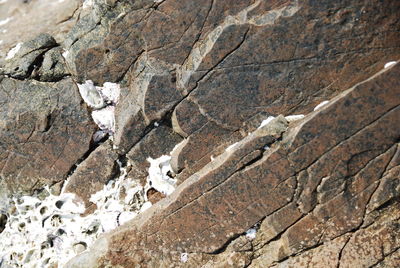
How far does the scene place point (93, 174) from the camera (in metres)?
5.29

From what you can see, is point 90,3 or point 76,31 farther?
point 90,3

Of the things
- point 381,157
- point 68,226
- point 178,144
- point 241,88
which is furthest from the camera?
point 68,226

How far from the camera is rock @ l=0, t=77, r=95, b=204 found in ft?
17.0

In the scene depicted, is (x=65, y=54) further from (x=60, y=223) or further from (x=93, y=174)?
(x=60, y=223)

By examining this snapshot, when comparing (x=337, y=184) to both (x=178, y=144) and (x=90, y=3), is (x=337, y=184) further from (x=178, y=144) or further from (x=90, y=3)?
(x=90, y=3)

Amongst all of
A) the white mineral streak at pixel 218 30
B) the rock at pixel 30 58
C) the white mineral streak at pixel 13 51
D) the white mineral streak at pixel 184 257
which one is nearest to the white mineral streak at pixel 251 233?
the white mineral streak at pixel 184 257

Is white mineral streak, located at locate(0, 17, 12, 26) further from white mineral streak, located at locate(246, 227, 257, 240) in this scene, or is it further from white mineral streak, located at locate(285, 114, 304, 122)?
white mineral streak, located at locate(246, 227, 257, 240)

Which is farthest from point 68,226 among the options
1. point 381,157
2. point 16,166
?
point 381,157

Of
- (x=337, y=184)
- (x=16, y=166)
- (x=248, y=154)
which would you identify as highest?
(x=16, y=166)

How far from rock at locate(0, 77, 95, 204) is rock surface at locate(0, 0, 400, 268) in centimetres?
2

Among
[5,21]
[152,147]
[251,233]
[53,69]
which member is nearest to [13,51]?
[53,69]

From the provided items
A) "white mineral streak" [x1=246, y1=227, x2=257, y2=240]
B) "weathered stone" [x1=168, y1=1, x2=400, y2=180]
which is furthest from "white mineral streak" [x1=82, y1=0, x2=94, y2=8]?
"white mineral streak" [x1=246, y1=227, x2=257, y2=240]

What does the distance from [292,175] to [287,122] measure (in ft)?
1.73

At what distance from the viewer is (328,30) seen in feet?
14.3
